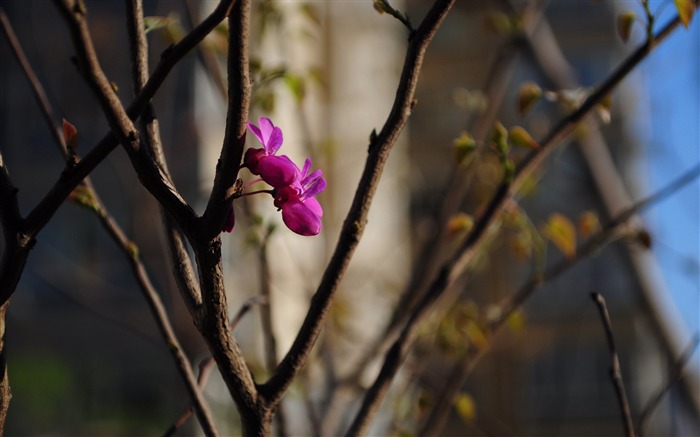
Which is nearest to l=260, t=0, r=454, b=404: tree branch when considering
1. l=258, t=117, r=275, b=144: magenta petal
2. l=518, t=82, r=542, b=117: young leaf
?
l=258, t=117, r=275, b=144: magenta petal

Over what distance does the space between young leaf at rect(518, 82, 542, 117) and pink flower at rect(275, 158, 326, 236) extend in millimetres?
698

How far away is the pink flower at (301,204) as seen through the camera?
757mm

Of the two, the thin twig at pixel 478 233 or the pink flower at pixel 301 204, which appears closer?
the pink flower at pixel 301 204

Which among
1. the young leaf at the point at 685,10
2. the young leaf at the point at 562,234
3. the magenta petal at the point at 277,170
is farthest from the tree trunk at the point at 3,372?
the young leaf at the point at 562,234

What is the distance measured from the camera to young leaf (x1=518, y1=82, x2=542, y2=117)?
138 centimetres

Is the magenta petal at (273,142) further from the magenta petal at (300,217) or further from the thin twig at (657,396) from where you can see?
the thin twig at (657,396)

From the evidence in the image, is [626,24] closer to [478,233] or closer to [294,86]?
[478,233]

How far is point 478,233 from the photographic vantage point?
1.20 metres

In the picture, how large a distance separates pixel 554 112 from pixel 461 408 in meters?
1.19

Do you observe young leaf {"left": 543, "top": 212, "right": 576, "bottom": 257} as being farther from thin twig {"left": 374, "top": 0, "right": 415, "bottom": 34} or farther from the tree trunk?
the tree trunk

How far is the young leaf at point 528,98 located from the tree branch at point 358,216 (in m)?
0.60

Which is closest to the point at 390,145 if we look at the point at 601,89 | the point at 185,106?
the point at 601,89

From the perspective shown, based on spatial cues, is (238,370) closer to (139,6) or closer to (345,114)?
(139,6)

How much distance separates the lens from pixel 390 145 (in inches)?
33.3
